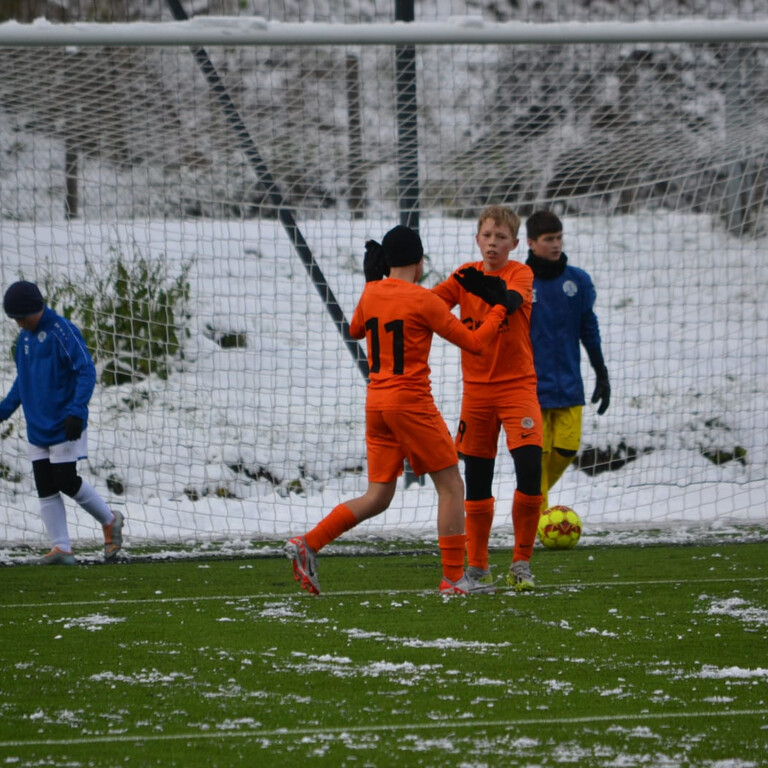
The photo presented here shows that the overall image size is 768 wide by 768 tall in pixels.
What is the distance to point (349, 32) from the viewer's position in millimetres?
5047

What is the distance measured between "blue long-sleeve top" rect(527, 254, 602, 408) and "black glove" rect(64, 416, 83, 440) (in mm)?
2409

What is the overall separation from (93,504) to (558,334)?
2.66 meters

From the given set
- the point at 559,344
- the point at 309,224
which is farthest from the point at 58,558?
the point at 309,224

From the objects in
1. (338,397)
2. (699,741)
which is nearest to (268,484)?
(338,397)

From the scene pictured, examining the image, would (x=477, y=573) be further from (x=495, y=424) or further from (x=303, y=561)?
(x=303, y=561)

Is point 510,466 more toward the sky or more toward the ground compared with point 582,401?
more toward the ground

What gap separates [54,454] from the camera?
6293mm

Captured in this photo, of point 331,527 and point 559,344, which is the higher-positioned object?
point 559,344

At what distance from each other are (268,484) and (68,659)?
488 cm

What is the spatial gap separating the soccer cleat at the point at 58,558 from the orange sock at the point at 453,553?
2.30 meters

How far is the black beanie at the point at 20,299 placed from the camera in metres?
6.17

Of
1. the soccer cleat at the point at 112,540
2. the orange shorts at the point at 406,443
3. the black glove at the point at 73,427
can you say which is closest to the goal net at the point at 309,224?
the soccer cleat at the point at 112,540

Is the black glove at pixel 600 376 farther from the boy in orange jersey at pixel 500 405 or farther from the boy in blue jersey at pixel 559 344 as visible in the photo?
the boy in orange jersey at pixel 500 405

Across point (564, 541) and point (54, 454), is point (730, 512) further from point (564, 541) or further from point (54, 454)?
point (54, 454)
